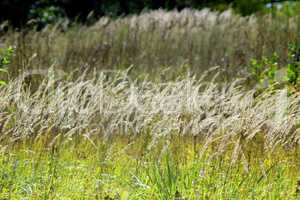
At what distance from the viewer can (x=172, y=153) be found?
4.64 meters

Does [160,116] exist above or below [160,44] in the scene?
below

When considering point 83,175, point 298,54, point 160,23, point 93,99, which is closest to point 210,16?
point 160,23

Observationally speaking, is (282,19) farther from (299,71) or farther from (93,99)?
(93,99)

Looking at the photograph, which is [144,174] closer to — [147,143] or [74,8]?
[147,143]

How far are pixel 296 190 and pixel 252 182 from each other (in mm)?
331

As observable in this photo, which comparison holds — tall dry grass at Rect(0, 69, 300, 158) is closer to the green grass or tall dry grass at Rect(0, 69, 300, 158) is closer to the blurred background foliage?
the green grass

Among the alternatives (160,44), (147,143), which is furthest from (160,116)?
(160,44)

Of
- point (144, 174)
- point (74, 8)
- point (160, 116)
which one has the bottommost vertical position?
point (144, 174)

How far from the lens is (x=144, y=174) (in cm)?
432

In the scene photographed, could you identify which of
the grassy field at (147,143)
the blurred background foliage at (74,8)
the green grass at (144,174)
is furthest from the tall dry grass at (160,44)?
the blurred background foliage at (74,8)

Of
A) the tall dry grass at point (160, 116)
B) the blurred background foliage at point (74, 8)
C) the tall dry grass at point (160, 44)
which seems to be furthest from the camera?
the blurred background foliage at point (74, 8)

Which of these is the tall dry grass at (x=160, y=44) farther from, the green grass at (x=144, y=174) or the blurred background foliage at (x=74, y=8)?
the blurred background foliage at (x=74, y=8)

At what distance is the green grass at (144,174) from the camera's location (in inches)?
153

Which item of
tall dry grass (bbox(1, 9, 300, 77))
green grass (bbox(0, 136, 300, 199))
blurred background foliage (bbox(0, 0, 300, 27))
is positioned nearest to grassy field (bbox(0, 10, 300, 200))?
green grass (bbox(0, 136, 300, 199))
